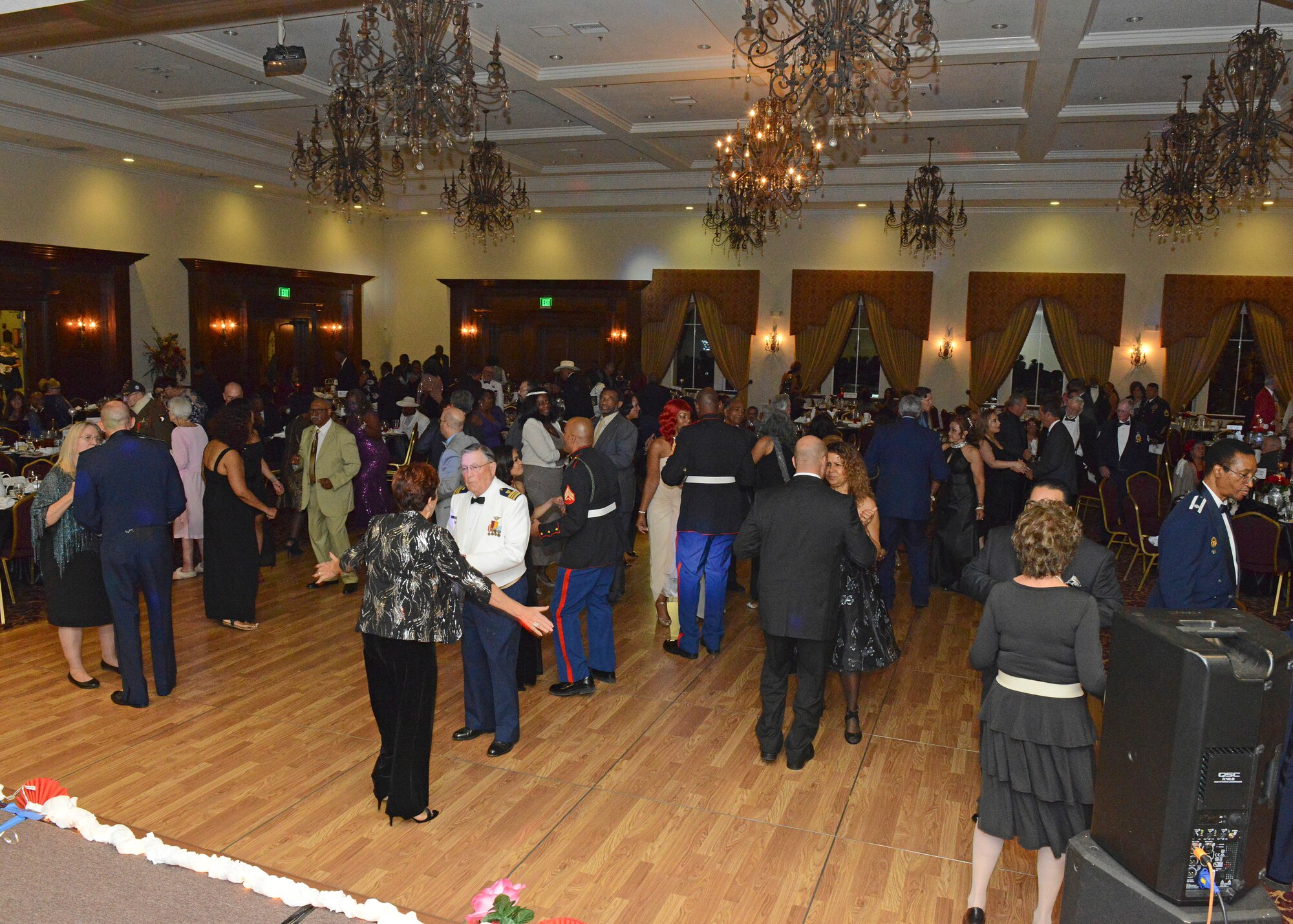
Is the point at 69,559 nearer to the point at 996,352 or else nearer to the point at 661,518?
the point at 661,518

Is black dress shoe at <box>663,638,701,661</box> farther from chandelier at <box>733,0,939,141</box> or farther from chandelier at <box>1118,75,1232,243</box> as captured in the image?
chandelier at <box>1118,75,1232,243</box>

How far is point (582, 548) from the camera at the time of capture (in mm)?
5402

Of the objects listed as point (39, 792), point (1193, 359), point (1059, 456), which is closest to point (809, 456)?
point (39, 792)

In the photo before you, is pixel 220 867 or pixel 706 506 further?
pixel 706 506

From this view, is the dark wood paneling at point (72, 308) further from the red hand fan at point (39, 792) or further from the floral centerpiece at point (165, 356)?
the red hand fan at point (39, 792)

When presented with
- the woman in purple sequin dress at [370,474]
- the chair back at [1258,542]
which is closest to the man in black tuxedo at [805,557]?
the chair back at [1258,542]

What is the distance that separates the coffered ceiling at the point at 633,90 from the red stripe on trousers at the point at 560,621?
134 inches

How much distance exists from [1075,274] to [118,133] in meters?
14.9

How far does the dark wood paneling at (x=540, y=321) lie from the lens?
19.0 meters

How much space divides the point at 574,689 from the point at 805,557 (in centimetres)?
193

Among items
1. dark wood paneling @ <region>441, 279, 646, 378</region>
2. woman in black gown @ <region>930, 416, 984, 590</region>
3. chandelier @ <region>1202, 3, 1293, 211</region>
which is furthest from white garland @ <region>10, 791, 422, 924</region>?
dark wood paneling @ <region>441, 279, 646, 378</region>

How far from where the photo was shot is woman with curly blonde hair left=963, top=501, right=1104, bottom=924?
3.21 metres

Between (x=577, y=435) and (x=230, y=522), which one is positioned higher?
(x=577, y=435)

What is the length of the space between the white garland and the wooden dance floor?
27cm
